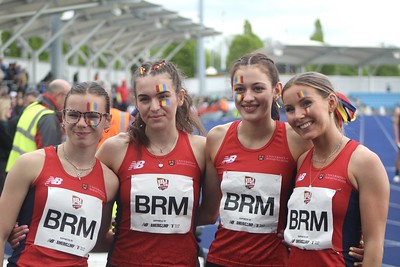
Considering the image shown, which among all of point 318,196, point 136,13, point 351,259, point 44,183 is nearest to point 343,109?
point 318,196

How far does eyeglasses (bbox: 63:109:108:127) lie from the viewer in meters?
3.41

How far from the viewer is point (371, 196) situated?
10.0 feet

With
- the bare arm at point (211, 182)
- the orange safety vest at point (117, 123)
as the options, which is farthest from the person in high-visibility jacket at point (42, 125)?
the bare arm at point (211, 182)

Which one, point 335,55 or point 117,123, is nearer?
point 117,123

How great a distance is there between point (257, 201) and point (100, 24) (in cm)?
2281

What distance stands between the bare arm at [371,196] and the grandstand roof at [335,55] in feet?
139

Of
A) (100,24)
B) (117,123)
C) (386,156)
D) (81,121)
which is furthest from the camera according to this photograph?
(100,24)

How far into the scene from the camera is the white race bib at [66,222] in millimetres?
3275

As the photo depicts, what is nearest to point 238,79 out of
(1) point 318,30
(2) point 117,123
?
(2) point 117,123

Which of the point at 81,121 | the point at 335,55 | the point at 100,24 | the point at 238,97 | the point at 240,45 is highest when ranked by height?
the point at 240,45

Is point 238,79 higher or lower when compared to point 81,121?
higher

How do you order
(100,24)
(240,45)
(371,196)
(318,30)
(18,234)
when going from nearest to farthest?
(371,196), (18,234), (100,24), (240,45), (318,30)

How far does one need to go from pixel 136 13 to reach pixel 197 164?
21.6 m

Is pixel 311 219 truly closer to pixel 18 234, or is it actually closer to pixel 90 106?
pixel 90 106
